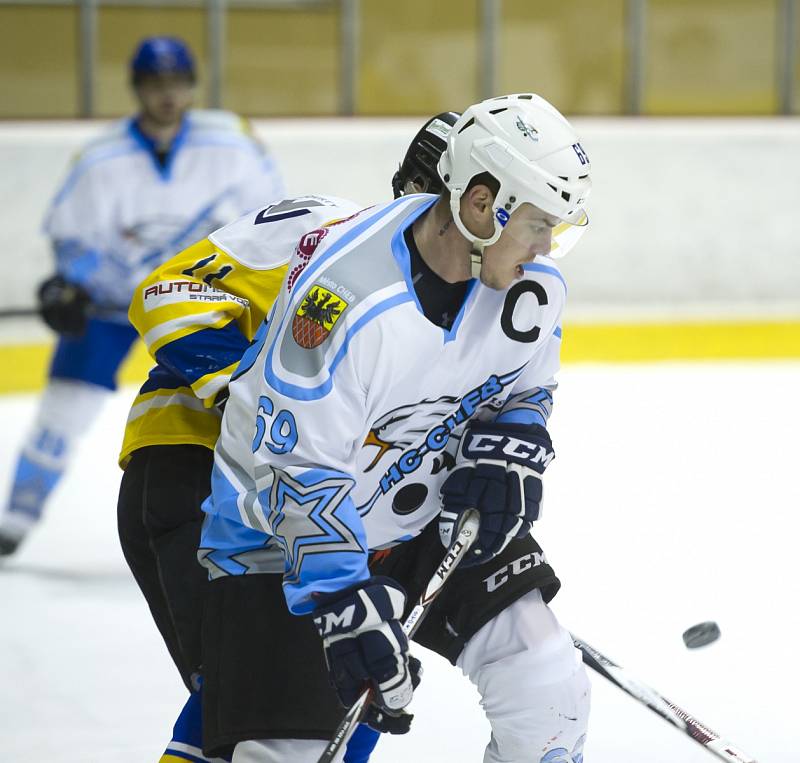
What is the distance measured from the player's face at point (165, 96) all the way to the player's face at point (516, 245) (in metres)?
2.44

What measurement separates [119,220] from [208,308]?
6.69 feet

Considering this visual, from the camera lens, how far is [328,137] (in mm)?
7055

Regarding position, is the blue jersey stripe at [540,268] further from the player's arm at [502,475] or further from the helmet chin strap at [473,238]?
the helmet chin strap at [473,238]

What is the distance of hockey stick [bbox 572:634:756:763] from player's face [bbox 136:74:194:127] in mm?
2314

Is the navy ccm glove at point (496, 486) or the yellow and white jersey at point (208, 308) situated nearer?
the navy ccm glove at point (496, 486)

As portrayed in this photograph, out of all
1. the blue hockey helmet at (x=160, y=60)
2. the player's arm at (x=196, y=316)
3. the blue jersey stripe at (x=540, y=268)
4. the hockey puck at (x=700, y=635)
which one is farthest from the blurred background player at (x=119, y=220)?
the blue jersey stripe at (x=540, y=268)

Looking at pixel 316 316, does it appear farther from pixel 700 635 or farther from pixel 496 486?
pixel 700 635

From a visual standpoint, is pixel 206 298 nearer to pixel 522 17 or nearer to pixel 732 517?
pixel 732 517

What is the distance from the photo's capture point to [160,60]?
4.04m

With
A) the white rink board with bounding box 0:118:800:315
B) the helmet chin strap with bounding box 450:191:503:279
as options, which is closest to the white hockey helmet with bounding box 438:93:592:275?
the helmet chin strap with bounding box 450:191:503:279

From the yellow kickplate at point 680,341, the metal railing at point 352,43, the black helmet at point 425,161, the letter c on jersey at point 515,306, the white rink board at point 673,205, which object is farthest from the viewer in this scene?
the metal railing at point 352,43

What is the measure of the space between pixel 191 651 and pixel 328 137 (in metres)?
5.20

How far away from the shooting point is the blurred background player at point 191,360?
2.17 metres

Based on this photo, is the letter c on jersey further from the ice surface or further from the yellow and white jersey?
the ice surface
